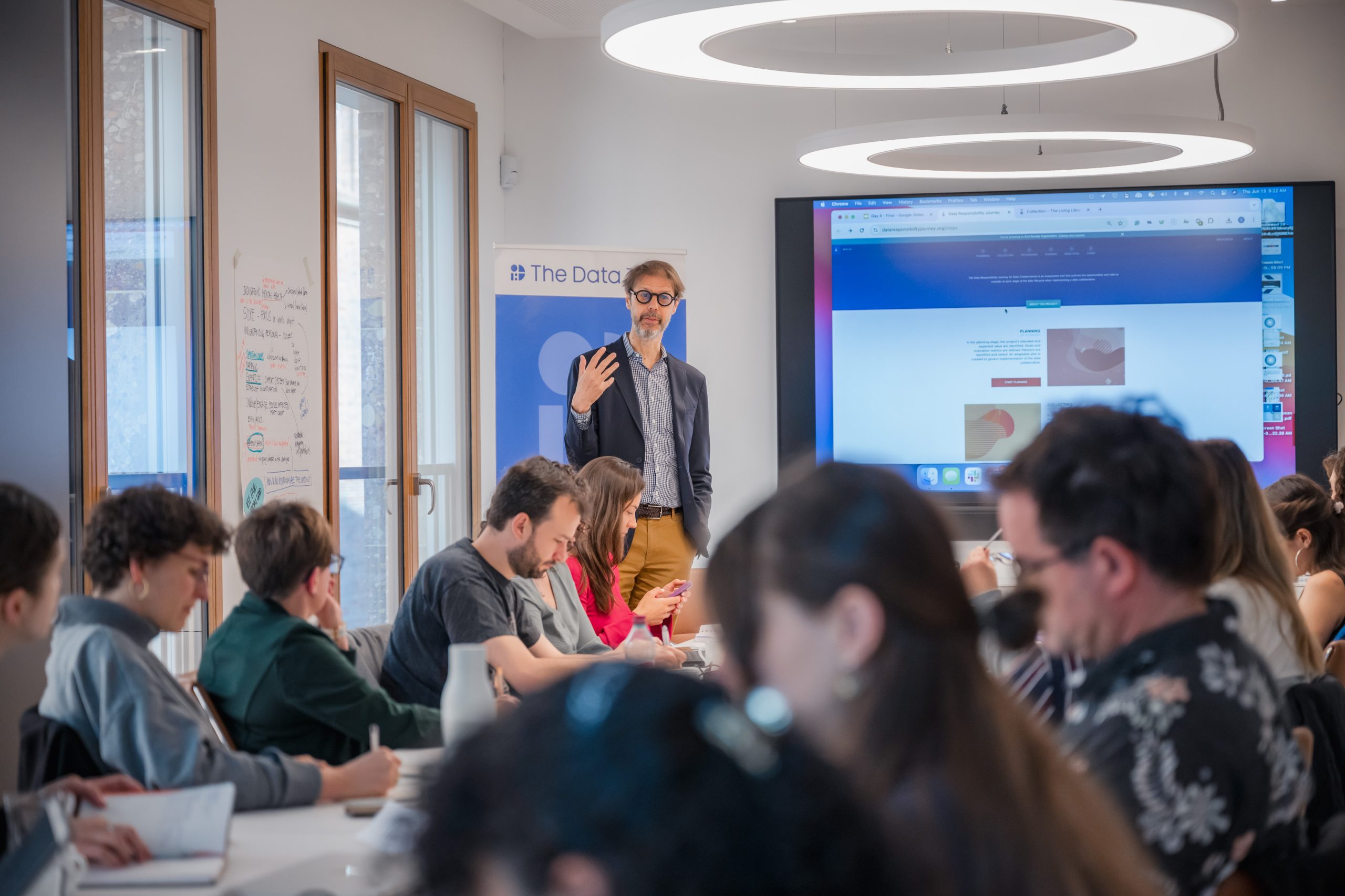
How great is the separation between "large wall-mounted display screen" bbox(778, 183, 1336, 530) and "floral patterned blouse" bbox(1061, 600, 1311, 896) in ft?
15.6

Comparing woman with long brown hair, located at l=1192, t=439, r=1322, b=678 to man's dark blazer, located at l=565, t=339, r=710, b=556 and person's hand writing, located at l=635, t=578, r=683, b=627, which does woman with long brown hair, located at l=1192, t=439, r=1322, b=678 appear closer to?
person's hand writing, located at l=635, t=578, r=683, b=627

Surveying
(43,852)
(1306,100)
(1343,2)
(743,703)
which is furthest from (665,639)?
(1343,2)

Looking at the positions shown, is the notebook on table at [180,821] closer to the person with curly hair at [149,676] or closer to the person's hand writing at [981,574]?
the person with curly hair at [149,676]

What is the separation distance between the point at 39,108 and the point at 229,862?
2422 millimetres

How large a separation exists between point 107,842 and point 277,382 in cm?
317

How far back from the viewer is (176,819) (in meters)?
1.79

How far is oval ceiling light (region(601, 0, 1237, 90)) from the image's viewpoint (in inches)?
114

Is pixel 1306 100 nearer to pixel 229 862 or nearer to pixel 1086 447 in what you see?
pixel 1086 447

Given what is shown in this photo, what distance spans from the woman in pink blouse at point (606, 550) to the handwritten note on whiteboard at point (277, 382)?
124cm

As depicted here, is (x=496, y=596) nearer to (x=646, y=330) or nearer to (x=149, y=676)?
(x=149, y=676)

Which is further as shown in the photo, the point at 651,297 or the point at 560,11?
the point at 560,11

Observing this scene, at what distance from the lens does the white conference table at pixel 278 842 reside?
1715mm

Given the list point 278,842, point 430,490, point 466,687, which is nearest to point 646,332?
point 430,490

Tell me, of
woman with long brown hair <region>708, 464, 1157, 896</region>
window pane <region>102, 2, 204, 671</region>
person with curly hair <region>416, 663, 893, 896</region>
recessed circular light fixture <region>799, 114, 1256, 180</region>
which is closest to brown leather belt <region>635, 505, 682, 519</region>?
recessed circular light fixture <region>799, 114, 1256, 180</region>
